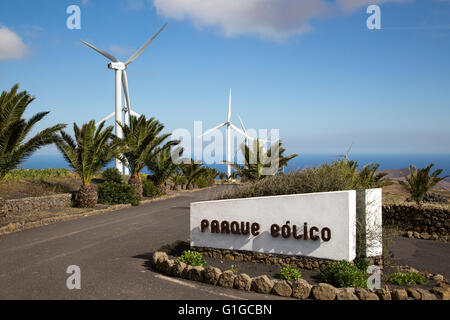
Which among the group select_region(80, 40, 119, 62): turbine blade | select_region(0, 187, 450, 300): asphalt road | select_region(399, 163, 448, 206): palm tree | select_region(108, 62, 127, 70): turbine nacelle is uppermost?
select_region(80, 40, 119, 62): turbine blade

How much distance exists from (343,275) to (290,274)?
3.92 ft

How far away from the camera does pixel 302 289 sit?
24.5 feet

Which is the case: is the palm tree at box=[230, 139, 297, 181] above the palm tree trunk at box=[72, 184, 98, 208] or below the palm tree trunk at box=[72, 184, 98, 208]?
above

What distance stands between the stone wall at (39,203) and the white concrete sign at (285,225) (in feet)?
39.4

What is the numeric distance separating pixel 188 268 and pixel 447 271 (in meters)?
7.49

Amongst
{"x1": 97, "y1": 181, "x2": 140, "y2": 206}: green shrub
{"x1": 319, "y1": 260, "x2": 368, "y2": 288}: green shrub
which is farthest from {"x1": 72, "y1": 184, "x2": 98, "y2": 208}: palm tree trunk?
{"x1": 319, "y1": 260, "x2": 368, "y2": 288}: green shrub

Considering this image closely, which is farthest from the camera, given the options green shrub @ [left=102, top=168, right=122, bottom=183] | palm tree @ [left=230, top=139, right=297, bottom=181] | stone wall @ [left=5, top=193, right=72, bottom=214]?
green shrub @ [left=102, top=168, right=122, bottom=183]

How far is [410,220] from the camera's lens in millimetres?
16125

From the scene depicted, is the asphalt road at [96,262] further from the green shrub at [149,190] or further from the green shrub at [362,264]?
the green shrub at [149,190]

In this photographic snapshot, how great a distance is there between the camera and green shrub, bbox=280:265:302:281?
27.3 feet

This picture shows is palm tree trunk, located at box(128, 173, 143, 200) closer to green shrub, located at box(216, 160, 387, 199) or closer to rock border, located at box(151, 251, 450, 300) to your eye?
green shrub, located at box(216, 160, 387, 199)

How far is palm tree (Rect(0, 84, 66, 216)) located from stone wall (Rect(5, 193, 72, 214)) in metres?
1.92

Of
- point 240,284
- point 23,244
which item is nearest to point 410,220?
point 240,284
